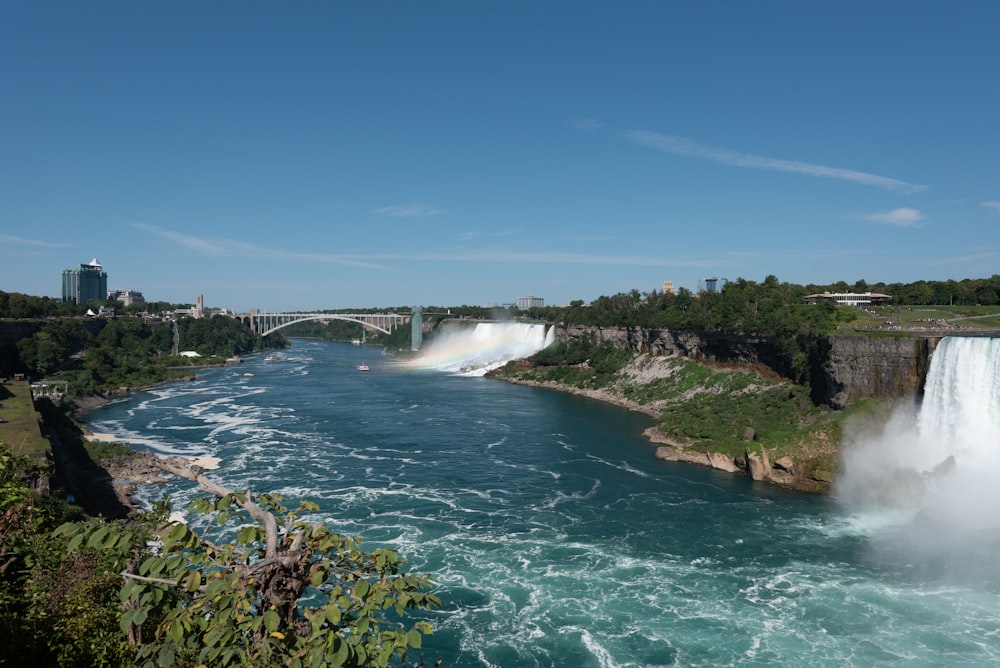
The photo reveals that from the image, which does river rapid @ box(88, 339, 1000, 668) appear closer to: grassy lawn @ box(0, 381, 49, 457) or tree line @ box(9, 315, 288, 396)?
grassy lawn @ box(0, 381, 49, 457)

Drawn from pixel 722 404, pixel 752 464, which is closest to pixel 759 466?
pixel 752 464

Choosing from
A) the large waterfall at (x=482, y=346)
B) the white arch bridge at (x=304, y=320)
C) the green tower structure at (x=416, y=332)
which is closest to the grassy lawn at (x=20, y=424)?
the large waterfall at (x=482, y=346)

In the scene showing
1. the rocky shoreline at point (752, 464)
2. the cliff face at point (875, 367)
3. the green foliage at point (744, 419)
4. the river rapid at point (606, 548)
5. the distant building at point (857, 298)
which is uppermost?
the distant building at point (857, 298)

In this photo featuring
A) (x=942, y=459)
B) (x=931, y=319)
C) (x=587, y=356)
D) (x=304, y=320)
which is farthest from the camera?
(x=304, y=320)

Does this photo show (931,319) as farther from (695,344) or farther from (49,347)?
(49,347)

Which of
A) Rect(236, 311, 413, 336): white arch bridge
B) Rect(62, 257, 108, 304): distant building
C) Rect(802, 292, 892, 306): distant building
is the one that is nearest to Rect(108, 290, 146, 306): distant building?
Rect(62, 257, 108, 304): distant building

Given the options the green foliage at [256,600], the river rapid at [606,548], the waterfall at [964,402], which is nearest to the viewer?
the green foliage at [256,600]

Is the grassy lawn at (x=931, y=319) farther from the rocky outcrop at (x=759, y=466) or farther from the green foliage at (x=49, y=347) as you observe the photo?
the green foliage at (x=49, y=347)
